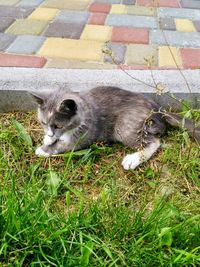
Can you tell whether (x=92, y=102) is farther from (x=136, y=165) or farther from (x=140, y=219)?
(x=140, y=219)

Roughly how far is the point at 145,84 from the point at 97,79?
Answer: 0.35m

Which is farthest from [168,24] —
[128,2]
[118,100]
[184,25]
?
[118,100]

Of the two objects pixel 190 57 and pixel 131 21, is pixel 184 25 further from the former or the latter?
pixel 190 57

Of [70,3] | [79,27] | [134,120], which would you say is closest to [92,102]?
[134,120]

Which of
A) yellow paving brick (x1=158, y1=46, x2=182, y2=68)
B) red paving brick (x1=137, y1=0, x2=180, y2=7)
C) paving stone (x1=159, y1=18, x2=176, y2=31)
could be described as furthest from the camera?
red paving brick (x1=137, y1=0, x2=180, y2=7)

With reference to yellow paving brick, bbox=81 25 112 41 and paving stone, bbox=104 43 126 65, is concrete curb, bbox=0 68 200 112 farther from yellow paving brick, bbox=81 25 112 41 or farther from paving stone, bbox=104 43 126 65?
yellow paving brick, bbox=81 25 112 41

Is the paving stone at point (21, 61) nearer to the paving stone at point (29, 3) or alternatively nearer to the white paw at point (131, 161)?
the white paw at point (131, 161)

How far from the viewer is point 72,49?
3.94 metres

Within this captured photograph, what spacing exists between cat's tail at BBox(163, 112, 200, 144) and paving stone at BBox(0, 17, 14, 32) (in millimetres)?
2036

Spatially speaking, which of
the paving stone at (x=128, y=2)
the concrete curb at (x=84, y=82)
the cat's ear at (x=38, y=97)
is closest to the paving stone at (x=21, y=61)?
the concrete curb at (x=84, y=82)

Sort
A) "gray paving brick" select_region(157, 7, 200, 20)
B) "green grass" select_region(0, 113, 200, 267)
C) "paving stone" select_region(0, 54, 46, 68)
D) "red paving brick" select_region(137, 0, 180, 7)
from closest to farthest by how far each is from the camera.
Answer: "green grass" select_region(0, 113, 200, 267), "paving stone" select_region(0, 54, 46, 68), "gray paving brick" select_region(157, 7, 200, 20), "red paving brick" select_region(137, 0, 180, 7)

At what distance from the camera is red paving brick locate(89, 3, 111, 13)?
489cm

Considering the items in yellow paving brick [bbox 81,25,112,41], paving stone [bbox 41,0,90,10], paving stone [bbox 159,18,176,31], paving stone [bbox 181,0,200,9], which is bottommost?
paving stone [bbox 181,0,200,9]

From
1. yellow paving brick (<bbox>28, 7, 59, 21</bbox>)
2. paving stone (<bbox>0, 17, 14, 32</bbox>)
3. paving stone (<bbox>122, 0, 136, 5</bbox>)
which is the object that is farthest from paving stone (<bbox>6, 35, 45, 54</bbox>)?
paving stone (<bbox>122, 0, 136, 5</bbox>)
